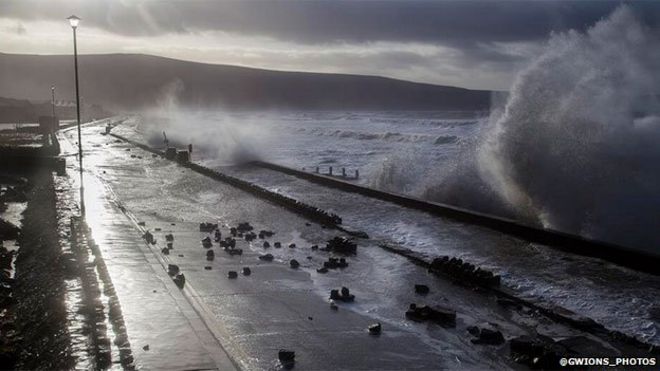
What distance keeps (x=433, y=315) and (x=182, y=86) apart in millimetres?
185162

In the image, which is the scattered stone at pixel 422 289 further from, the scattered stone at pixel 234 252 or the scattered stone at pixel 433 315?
the scattered stone at pixel 234 252

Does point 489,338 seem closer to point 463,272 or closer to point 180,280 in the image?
point 463,272

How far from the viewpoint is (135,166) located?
31250 millimetres

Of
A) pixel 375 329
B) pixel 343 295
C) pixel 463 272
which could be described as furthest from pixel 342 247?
pixel 375 329

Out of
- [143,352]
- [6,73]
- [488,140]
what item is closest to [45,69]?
[6,73]

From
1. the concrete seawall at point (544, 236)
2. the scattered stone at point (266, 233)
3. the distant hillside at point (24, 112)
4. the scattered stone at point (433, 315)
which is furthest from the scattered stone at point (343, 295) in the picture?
the distant hillside at point (24, 112)

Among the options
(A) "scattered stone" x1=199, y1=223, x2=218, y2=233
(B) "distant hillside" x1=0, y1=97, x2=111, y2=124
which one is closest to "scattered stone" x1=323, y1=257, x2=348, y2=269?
(A) "scattered stone" x1=199, y1=223, x2=218, y2=233

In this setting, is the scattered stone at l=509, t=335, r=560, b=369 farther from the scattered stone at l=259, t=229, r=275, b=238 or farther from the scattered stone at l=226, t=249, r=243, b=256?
the scattered stone at l=259, t=229, r=275, b=238

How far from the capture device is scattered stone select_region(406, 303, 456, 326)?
28.6 ft

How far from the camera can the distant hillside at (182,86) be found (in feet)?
560

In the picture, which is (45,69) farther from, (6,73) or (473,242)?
(473,242)

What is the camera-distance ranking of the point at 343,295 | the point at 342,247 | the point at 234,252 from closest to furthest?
1. the point at 343,295
2. the point at 234,252
3. the point at 342,247

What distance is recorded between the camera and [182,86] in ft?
612

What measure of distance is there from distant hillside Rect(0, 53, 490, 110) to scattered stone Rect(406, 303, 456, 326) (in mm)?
157455
